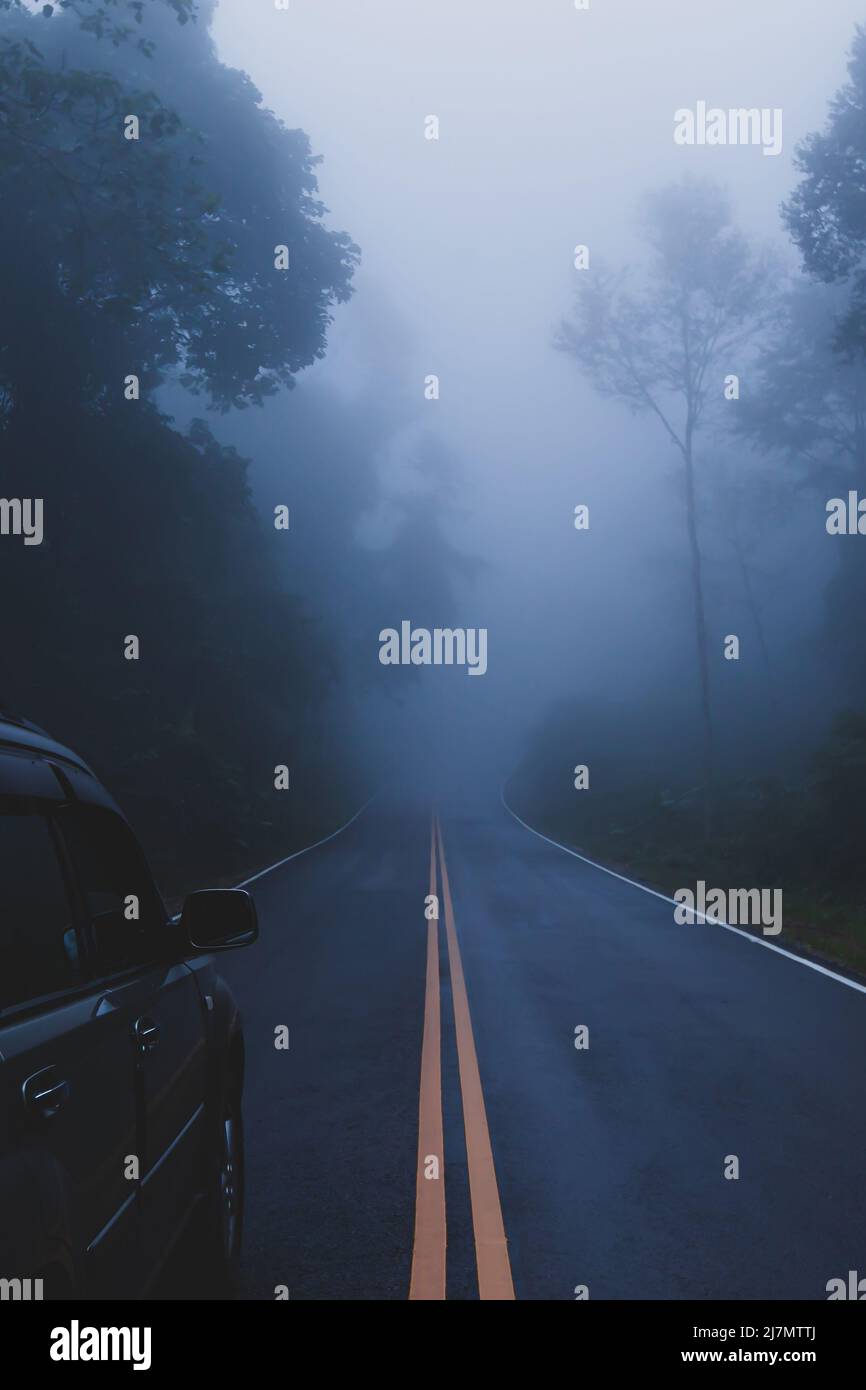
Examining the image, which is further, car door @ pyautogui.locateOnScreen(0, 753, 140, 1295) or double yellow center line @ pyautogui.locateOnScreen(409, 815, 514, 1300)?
double yellow center line @ pyautogui.locateOnScreen(409, 815, 514, 1300)

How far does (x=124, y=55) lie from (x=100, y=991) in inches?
1174

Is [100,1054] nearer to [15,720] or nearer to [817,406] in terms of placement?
[15,720]

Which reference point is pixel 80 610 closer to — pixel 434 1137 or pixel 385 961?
pixel 385 961

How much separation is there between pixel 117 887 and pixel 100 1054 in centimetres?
134

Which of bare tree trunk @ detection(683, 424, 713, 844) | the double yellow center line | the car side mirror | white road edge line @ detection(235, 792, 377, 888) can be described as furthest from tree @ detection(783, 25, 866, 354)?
the car side mirror

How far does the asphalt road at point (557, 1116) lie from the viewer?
534cm

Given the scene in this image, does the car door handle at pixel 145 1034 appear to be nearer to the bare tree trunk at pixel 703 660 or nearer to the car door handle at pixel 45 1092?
the car door handle at pixel 45 1092

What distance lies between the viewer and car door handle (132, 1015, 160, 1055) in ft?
12.3

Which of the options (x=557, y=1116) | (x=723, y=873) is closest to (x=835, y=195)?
(x=723, y=873)

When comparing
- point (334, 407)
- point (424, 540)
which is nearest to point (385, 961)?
point (334, 407)
